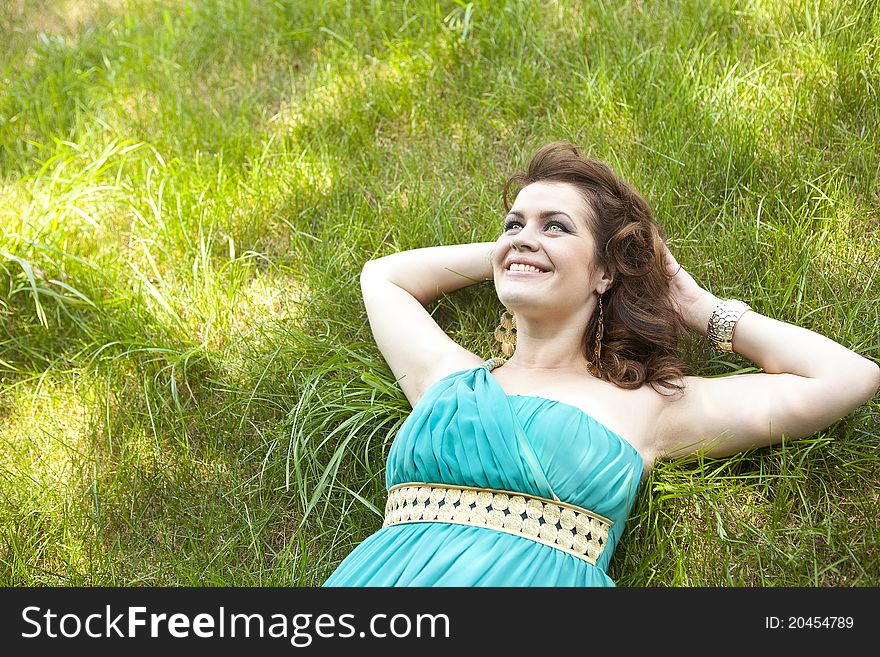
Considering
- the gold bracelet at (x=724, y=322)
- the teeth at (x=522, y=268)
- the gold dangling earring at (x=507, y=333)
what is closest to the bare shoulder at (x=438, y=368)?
the gold dangling earring at (x=507, y=333)

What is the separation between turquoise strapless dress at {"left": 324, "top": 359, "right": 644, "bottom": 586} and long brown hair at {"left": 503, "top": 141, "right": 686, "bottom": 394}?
43cm

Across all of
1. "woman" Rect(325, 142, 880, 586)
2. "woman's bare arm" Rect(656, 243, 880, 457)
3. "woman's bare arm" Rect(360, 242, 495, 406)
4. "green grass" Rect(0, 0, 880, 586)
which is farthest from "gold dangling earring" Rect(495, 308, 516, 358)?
"woman's bare arm" Rect(656, 243, 880, 457)

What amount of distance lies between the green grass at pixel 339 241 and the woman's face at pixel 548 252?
0.69 metres

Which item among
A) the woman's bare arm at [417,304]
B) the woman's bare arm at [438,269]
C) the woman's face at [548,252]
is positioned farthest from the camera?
the woman's bare arm at [438,269]

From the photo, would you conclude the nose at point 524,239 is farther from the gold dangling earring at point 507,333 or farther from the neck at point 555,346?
the gold dangling earring at point 507,333

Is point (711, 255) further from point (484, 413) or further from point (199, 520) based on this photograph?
point (199, 520)

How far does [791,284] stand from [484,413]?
161 cm

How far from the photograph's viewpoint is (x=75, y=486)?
13.4 ft

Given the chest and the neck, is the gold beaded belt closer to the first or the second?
the chest

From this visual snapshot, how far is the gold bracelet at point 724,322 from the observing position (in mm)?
3463

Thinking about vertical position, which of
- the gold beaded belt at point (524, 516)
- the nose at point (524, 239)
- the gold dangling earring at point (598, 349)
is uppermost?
the nose at point (524, 239)

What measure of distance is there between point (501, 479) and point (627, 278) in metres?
1.03

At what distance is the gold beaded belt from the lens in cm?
303

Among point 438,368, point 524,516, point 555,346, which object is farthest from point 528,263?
point 524,516
